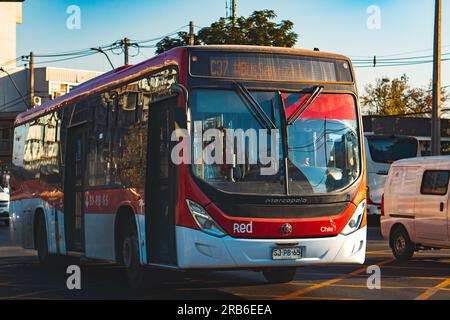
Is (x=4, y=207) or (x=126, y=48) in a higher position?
(x=126, y=48)

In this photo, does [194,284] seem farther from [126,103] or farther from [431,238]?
[431,238]

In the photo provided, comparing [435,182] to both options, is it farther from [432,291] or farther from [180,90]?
[180,90]

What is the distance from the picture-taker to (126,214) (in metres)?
12.9

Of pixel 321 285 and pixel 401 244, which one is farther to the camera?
pixel 401 244

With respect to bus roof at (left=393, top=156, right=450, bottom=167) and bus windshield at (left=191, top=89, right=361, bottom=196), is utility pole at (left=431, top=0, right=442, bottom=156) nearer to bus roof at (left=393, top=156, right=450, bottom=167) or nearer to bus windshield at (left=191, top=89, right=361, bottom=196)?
bus roof at (left=393, top=156, right=450, bottom=167)

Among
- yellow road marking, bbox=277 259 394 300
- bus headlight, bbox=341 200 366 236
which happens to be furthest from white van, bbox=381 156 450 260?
bus headlight, bbox=341 200 366 236

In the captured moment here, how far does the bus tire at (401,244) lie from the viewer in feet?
57.2

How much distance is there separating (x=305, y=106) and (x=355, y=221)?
1.57 meters

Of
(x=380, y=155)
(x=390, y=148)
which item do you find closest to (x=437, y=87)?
(x=390, y=148)

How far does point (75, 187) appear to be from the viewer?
15344 millimetres

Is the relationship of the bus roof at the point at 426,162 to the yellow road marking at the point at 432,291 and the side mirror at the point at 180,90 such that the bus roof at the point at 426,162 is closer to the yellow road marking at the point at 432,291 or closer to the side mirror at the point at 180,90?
the yellow road marking at the point at 432,291
